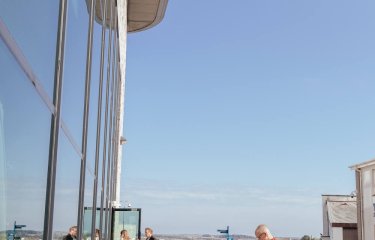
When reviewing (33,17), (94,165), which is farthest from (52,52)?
(94,165)

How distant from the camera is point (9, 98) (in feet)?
7.07

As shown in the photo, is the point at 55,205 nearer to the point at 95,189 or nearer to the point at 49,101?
the point at 49,101

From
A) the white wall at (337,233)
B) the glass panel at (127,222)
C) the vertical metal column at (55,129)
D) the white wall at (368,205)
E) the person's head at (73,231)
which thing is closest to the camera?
the vertical metal column at (55,129)

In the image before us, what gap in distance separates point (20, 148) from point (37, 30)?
0.52m

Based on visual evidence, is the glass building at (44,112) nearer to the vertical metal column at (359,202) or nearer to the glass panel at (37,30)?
the glass panel at (37,30)

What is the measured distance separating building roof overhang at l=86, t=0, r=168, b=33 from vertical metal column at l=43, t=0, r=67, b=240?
17.7m

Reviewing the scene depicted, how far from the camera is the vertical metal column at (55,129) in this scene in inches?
122

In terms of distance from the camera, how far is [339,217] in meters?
45.6

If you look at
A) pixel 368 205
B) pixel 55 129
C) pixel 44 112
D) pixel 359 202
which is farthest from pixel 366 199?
pixel 44 112

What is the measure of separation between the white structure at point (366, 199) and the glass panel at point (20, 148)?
38.0m

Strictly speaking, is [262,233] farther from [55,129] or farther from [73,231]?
[55,129]

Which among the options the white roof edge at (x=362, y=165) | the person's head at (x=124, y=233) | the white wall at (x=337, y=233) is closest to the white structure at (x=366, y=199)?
the white roof edge at (x=362, y=165)

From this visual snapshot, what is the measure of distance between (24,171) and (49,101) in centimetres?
65

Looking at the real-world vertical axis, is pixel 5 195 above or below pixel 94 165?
below
